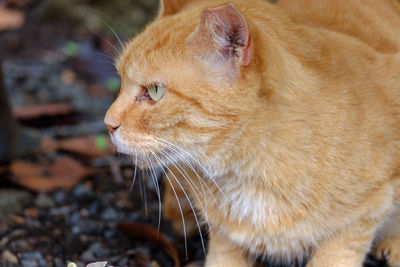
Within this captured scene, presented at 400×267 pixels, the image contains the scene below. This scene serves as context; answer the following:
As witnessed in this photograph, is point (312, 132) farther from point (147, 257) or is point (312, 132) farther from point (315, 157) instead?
point (147, 257)

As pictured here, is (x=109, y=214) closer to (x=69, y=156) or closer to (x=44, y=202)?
(x=44, y=202)

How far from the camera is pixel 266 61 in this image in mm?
2160

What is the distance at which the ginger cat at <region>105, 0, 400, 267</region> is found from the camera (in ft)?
7.14

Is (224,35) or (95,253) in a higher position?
(224,35)

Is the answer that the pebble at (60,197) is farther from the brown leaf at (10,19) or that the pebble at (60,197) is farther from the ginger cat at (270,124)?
the brown leaf at (10,19)

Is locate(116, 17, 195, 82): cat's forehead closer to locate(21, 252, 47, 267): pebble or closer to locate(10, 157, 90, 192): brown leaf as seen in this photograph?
locate(21, 252, 47, 267): pebble

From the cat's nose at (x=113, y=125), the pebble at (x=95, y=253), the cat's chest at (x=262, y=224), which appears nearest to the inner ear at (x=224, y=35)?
the cat's nose at (x=113, y=125)

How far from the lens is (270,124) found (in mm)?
2236

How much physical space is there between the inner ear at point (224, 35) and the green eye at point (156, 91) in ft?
0.72

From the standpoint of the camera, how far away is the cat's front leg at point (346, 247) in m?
2.46

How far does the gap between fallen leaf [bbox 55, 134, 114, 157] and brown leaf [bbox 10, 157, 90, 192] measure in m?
0.15

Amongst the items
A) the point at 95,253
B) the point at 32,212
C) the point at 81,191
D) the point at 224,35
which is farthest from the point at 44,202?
the point at 224,35

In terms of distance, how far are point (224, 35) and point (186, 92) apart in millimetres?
279

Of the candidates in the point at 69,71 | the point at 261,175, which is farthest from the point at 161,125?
the point at 69,71
